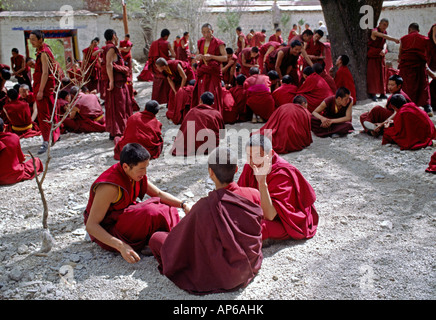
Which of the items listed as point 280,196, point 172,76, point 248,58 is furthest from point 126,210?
point 248,58

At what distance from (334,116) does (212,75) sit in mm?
1949

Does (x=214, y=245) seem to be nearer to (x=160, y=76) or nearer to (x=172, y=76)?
(x=172, y=76)

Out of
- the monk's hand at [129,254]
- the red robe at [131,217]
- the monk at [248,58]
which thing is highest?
the monk at [248,58]

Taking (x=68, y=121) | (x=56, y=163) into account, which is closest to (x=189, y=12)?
(x=68, y=121)

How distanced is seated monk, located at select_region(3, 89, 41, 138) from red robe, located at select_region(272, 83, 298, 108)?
12.7 ft

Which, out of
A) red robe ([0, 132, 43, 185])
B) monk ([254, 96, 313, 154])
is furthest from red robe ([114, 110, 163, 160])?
monk ([254, 96, 313, 154])

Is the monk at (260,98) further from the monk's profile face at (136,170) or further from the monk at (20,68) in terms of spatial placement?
the monk at (20,68)

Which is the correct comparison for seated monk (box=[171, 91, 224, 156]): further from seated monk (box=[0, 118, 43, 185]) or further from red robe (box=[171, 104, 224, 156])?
seated monk (box=[0, 118, 43, 185])

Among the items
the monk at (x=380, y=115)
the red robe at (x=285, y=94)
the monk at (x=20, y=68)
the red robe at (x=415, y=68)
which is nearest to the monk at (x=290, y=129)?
the monk at (x=380, y=115)

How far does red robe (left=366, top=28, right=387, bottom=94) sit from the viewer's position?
7809 mm

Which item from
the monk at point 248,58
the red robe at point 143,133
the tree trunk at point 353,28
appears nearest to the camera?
the red robe at point 143,133

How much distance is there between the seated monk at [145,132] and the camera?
5.06m

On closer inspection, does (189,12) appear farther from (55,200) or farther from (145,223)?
(145,223)

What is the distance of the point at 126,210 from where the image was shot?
2.84m
